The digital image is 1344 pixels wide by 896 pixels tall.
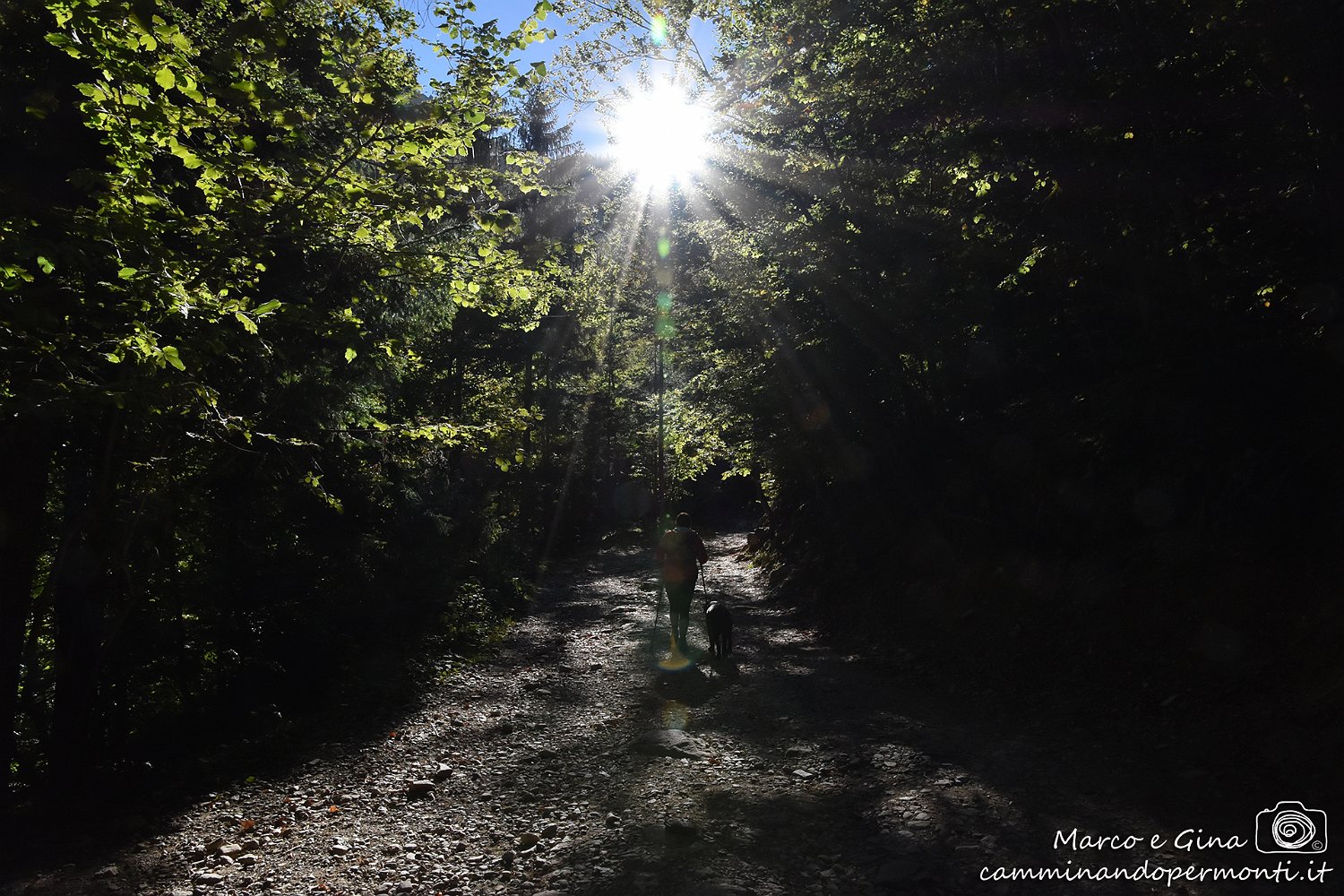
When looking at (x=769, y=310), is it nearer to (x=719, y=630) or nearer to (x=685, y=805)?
(x=719, y=630)

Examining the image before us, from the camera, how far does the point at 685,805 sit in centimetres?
580

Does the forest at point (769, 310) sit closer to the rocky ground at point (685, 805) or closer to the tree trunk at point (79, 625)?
the tree trunk at point (79, 625)

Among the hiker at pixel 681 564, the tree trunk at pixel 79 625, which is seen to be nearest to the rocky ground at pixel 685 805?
the tree trunk at pixel 79 625

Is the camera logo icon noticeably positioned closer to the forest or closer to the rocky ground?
the rocky ground

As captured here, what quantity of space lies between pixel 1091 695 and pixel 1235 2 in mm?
6138

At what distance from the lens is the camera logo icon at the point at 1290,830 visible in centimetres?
422

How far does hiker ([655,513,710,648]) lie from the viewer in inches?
462

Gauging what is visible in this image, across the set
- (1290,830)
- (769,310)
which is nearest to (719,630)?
(769,310)

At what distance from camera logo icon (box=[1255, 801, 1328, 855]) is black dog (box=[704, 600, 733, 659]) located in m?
7.03

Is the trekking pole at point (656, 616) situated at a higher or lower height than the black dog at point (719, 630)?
lower

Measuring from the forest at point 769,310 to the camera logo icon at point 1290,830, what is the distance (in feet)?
2.34

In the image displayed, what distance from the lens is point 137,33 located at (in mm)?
4402

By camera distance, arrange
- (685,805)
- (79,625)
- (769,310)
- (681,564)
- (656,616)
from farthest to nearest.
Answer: (656,616), (769,310), (681,564), (79,625), (685,805)

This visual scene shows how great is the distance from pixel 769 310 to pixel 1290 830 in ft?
40.1
